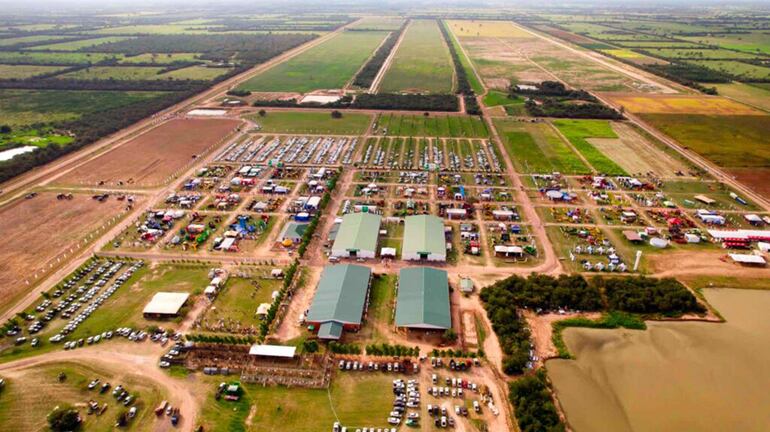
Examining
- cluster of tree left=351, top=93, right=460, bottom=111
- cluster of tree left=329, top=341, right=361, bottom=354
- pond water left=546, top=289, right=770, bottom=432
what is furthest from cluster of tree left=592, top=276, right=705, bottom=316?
cluster of tree left=351, top=93, right=460, bottom=111

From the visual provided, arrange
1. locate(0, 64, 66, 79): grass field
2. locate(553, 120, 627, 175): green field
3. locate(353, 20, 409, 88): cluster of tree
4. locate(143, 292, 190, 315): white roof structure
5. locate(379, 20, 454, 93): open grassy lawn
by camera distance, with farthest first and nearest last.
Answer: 1. locate(0, 64, 66, 79): grass field
2. locate(353, 20, 409, 88): cluster of tree
3. locate(379, 20, 454, 93): open grassy lawn
4. locate(553, 120, 627, 175): green field
5. locate(143, 292, 190, 315): white roof structure

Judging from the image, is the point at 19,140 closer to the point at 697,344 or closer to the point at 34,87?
→ the point at 34,87

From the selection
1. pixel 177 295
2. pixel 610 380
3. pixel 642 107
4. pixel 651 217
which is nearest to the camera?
pixel 610 380

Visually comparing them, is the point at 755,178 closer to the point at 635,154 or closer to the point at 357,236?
the point at 635,154

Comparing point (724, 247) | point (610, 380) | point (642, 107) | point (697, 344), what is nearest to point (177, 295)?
point (610, 380)

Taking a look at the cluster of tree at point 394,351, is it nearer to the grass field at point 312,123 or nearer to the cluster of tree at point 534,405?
the cluster of tree at point 534,405

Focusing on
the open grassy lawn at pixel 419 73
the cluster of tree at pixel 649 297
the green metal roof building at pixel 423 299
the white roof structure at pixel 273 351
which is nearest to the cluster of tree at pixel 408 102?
the open grassy lawn at pixel 419 73

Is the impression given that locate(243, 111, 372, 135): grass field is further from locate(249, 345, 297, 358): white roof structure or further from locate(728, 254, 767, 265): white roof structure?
locate(728, 254, 767, 265): white roof structure

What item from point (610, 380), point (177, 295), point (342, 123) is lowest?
point (610, 380)
